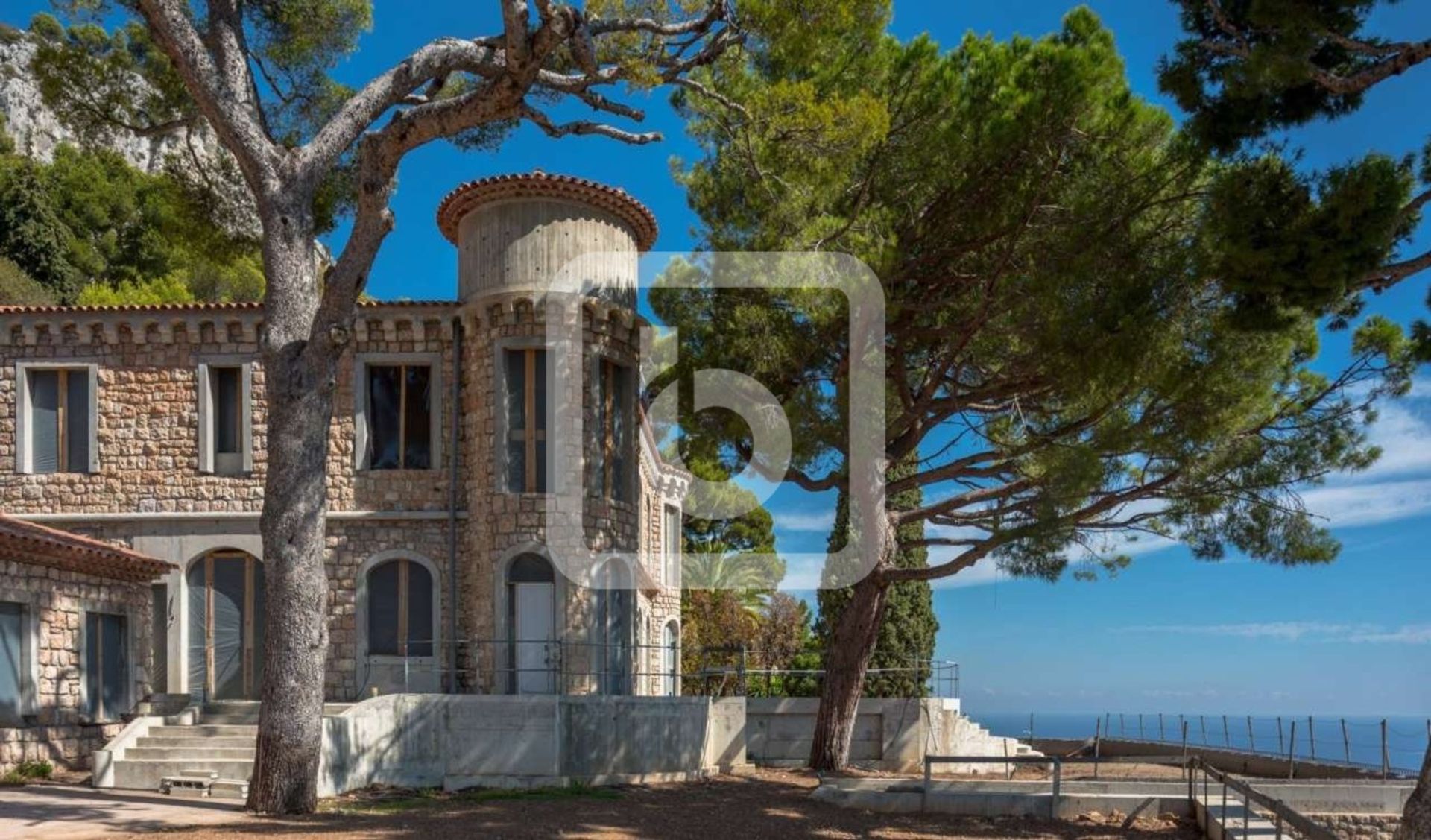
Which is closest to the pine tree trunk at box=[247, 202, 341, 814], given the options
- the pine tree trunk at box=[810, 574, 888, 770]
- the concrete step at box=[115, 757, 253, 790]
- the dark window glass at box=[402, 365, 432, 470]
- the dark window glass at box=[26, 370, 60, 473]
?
the concrete step at box=[115, 757, 253, 790]

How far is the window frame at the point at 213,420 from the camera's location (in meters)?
16.2

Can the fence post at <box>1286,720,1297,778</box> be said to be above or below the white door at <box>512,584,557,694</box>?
below

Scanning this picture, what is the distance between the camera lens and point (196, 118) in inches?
577

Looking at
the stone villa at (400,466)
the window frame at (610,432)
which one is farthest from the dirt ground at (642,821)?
the window frame at (610,432)

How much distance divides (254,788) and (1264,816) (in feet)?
32.2

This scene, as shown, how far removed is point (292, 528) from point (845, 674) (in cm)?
905

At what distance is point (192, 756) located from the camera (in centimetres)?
1302

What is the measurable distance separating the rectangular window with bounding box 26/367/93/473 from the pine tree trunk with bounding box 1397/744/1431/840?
1676 cm

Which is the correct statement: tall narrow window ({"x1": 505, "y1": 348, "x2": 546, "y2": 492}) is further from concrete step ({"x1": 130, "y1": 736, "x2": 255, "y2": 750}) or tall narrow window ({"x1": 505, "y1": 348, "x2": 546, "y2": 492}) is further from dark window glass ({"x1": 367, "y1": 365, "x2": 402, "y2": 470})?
concrete step ({"x1": 130, "y1": 736, "x2": 255, "y2": 750})

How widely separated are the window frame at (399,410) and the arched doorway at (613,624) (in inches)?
117

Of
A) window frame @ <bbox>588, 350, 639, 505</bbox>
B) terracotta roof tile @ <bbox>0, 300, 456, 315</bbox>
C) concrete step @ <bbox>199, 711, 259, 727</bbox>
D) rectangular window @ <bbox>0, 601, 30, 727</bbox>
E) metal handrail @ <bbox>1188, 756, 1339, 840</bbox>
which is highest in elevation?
terracotta roof tile @ <bbox>0, 300, 456, 315</bbox>

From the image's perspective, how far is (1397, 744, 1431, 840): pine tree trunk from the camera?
7797mm

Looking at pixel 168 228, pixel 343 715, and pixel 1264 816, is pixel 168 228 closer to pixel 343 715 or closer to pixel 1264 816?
pixel 343 715

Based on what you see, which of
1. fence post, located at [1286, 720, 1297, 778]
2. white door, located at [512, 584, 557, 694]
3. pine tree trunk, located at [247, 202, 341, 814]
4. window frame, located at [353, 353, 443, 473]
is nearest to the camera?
pine tree trunk, located at [247, 202, 341, 814]
